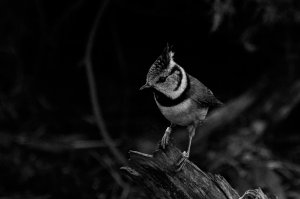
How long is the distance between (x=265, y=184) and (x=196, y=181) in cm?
209

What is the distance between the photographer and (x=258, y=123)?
562cm

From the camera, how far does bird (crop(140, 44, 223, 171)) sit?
3.32 metres

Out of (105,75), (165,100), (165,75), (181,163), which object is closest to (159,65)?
(165,75)

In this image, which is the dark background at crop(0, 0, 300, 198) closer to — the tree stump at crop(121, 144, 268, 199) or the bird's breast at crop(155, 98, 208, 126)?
the bird's breast at crop(155, 98, 208, 126)

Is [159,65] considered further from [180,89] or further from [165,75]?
A: [180,89]

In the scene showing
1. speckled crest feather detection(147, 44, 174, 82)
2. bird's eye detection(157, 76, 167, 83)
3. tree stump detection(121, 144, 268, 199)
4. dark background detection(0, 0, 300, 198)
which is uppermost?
dark background detection(0, 0, 300, 198)

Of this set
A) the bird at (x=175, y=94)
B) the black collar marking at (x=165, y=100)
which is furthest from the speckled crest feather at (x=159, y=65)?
the black collar marking at (x=165, y=100)

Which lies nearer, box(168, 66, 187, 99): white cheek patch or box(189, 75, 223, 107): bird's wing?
box(168, 66, 187, 99): white cheek patch

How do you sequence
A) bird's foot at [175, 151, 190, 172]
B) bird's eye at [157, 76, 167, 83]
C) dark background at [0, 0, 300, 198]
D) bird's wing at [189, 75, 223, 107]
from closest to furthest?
bird's foot at [175, 151, 190, 172] → bird's eye at [157, 76, 167, 83] → bird's wing at [189, 75, 223, 107] → dark background at [0, 0, 300, 198]

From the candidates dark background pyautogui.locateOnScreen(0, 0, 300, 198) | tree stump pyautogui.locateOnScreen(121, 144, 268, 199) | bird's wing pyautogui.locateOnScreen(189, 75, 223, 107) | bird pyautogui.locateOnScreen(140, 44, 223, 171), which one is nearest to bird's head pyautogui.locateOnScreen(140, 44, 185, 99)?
bird pyautogui.locateOnScreen(140, 44, 223, 171)

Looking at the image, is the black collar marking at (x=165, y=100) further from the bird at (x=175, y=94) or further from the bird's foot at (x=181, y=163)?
the bird's foot at (x=181, y=163)

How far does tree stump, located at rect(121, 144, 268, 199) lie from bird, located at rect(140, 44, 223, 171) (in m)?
0.06

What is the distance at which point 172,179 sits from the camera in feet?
10.7

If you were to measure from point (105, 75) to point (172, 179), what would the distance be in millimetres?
3043
